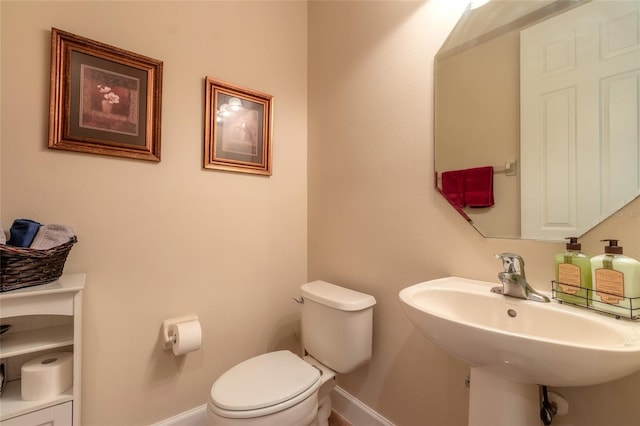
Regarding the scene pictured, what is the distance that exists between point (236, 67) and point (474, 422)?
187 cm

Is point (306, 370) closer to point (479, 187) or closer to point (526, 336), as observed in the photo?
point (526, 336)

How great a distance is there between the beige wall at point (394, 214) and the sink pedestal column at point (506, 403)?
0.20 metres

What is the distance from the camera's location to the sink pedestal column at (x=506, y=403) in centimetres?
74

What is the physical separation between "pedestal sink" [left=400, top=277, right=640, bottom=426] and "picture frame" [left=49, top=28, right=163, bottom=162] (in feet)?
4.36

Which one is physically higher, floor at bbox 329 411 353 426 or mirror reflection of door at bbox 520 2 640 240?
mirror reflection of door at bbox 520 2 640 240

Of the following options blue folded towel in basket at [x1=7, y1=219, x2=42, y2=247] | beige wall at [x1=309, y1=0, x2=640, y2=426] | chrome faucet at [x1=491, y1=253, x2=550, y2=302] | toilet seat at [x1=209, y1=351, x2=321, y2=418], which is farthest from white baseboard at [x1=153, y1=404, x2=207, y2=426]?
chrome faucet at [x1=491, y1=253, x2=550, y2=302]

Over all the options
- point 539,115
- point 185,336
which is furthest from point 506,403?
point 185,336

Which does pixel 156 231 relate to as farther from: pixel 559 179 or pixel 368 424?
pixel 559 179

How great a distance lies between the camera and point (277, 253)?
171 centimetres

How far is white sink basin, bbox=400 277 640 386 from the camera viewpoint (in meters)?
0.55

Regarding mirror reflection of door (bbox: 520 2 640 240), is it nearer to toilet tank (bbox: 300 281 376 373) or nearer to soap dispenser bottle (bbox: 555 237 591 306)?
soap dispenser bottle (bbox: 555 237 591 306)

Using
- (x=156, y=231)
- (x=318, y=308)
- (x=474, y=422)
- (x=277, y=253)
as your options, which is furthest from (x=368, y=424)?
(x=156, y=231)

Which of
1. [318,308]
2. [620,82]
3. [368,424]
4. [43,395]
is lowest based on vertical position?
[368,424]

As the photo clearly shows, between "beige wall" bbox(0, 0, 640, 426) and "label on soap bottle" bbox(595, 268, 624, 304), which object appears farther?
"beige wall" bbox(0, 0, 640, 426)
